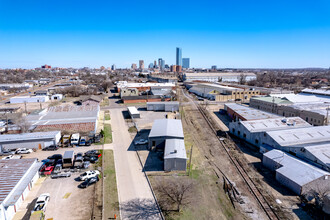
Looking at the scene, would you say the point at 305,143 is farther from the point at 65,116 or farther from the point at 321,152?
the point at 65,116

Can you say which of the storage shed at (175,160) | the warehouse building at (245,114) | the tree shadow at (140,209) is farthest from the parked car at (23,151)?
the warehouse building at (245,114)

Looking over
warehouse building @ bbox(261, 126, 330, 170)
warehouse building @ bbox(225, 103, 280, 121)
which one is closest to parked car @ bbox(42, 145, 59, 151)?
warehouse building @ bbox(261, 126, 330, 170)

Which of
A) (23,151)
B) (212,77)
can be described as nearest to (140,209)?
(23,151)

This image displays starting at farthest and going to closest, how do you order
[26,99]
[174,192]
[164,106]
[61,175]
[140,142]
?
[26,99] < [164,106] < [140,142] < [61,175] < [174,192]

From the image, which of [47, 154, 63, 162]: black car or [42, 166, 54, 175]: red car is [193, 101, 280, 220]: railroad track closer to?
[42, 166, 54, 175]: red car

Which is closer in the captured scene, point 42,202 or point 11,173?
point 42,202

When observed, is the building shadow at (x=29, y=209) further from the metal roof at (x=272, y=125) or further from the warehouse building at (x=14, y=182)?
the metal roof at (x=272, y=125)

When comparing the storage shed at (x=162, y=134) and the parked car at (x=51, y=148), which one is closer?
the storage shed at (x=162, y=134)
